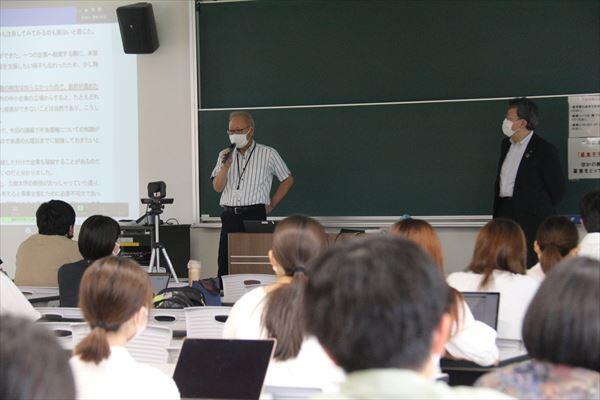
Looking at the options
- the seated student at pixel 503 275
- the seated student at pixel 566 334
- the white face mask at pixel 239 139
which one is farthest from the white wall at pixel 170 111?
the seated student at pixel 566 334

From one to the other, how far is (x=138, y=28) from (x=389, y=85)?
90.3 inches

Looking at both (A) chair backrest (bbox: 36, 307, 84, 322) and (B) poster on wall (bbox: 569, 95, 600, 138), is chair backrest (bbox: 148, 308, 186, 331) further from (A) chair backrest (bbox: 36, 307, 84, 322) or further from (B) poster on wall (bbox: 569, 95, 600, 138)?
(B) poster on wall (bbox: 569, 95, 600, 138)

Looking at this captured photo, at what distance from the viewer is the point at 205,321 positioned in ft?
10.7

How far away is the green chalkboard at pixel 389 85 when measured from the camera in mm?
6582

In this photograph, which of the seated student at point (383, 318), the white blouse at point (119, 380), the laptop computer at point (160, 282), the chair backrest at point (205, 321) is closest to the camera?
the seated student at point (383, 318)

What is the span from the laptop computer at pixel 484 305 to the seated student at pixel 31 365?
235 centimetres

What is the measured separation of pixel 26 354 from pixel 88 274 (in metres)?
1.30

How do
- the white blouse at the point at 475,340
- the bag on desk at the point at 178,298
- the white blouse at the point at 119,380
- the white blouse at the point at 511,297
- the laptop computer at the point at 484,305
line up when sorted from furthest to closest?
the bag on desk at the point at 178,298, the white blouse at the point at 511,297, the laptop computer at the point at 484,305, the white blouse at the point at 475,340, the white blouse at the point at 119,380

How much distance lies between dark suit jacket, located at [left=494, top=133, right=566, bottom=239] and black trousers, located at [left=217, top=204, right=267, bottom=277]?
208cm

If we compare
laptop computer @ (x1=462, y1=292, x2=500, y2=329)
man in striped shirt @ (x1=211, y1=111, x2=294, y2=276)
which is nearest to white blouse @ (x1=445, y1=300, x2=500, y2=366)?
laptop computer @ (x1=462, y1=292, x2=500, y2=329)

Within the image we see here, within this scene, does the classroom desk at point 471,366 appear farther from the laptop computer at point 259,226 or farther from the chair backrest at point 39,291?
the laptop computer at point 259,226

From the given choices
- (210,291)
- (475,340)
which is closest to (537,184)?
(210,291)

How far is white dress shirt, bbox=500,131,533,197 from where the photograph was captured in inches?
241

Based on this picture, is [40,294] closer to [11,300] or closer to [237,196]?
[11,300]
